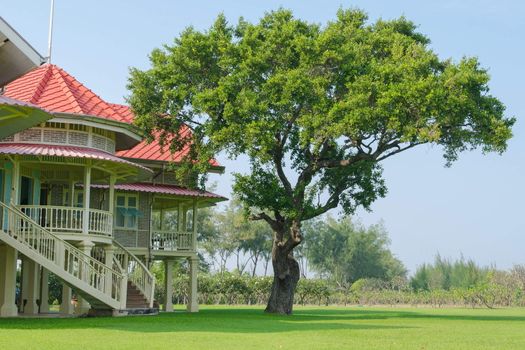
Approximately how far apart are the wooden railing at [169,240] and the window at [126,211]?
102 centimetres

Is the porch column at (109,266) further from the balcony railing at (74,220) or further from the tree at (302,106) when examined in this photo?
the tree at (302,106)

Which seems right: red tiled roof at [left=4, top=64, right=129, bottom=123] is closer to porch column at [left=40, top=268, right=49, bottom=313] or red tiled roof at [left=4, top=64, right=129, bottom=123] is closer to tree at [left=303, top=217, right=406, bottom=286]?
porch column at [left=40, top=268, right=49, bottom=313]

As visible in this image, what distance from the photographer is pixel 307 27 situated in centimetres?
3309

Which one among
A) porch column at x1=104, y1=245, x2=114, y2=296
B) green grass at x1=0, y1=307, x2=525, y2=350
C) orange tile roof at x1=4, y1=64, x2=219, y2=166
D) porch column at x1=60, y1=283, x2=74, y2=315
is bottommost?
green grass at x1=0, y1=307, x2=525, y2=350

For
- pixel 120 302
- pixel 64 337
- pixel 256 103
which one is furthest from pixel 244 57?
pixel 64 337

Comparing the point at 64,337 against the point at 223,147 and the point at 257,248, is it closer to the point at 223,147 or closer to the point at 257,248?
the point at 223,147

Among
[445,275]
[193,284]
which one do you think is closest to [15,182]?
[193,284]

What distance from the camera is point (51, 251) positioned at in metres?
24.9

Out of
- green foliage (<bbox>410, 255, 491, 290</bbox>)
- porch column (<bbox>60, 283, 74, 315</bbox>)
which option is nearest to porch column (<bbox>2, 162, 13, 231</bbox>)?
porch column (<bbox>60, 283, 74, 315</bbox>)

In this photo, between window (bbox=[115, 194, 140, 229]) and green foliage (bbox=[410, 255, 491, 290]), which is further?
green foliage (bbox=[410, 255, 491, 290])

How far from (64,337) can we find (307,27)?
746 inches

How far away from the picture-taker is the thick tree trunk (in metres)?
34.8

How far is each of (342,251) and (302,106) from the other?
5655 cm

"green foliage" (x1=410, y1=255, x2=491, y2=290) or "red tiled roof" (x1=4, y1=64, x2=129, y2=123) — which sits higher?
"red tiled roof" (x1=4, y1=64, x2=129, y2=123)
